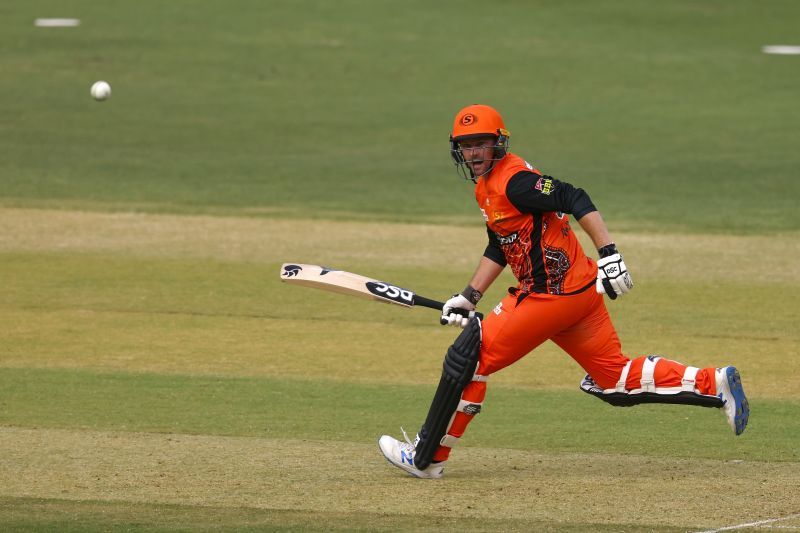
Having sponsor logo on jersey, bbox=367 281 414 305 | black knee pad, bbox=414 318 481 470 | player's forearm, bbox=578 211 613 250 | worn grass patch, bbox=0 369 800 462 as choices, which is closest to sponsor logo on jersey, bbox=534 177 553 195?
player's forearm, bbox=578 211 613 250

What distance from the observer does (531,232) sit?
24.5ft

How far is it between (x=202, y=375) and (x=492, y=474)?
10.2 ft

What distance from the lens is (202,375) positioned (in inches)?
392

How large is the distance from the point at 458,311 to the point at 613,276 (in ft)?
3.46

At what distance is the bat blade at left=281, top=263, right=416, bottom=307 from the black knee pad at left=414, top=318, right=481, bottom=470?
619 millimetres

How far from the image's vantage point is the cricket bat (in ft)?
26.1

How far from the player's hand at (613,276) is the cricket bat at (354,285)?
1120 millimetres

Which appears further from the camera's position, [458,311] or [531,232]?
[458,311]

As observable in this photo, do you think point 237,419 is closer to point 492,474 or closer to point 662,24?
point 492,474

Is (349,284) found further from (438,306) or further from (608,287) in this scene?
(608,287)

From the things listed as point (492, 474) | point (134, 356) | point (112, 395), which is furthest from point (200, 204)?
point (492, 474)

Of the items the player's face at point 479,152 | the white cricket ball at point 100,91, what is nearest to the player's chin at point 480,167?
the player's face at point 479,152

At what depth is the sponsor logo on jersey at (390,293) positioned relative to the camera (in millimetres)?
7965

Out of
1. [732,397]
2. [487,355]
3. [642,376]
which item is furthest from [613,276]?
[732,397]
